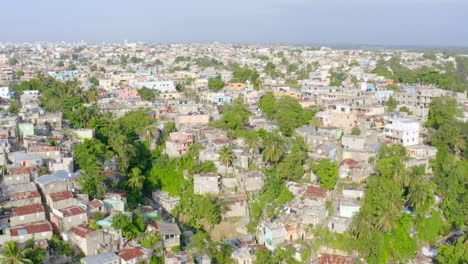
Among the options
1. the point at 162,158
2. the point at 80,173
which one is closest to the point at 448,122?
the point at 162,158

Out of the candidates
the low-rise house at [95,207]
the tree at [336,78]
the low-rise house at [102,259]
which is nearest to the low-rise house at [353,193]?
the low-rise house at [95,207]

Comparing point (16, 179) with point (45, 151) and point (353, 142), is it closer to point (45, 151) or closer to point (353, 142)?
point (45, 151)

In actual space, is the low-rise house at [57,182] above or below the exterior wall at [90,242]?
above

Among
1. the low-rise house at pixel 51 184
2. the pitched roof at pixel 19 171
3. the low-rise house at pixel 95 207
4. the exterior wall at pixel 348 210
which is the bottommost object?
the exterior wall at pixel 348 210

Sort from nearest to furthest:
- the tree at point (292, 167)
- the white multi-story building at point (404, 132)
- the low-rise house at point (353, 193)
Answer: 1. the low-rise house at point (353, 193)
2. the tree at point (292, 167)
3. the white multi-story building at point (404, 132)

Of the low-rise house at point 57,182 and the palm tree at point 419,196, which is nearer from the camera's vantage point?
the low-rise house at point 57,182

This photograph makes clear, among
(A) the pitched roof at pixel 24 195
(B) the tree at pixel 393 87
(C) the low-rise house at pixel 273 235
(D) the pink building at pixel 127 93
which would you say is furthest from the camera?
(D) the pink building at pixel 127 93

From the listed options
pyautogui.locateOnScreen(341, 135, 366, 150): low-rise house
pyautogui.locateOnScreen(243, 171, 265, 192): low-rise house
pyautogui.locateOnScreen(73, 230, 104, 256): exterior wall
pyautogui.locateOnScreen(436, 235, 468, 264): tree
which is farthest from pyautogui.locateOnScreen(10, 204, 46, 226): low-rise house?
pyautogui.locateOnScreen(341, 135, 366, 150): low-rise house

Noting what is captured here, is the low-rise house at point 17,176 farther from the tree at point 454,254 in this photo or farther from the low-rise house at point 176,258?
the tree at point 454,254
